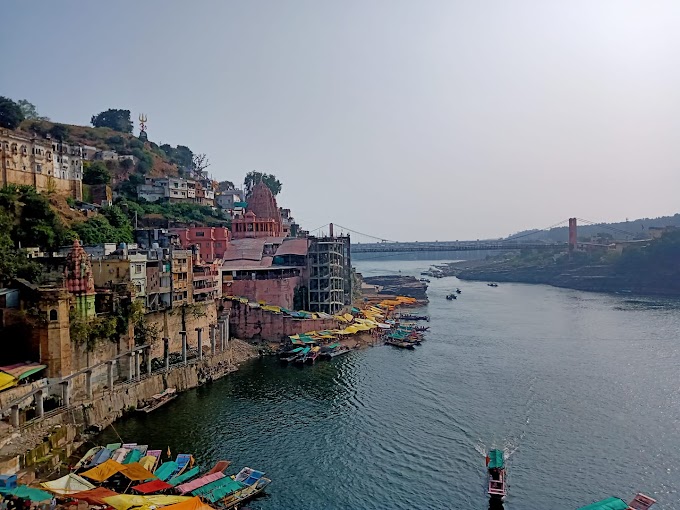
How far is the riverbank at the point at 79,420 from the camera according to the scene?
728 inches

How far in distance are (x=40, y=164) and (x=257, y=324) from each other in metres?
19.2

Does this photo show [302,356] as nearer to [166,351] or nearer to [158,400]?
[166,351]

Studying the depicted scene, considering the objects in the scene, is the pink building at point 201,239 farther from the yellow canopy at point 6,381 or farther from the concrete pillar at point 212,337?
the yellow canopy at point 6,381

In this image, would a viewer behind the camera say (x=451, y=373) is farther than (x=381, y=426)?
Yes

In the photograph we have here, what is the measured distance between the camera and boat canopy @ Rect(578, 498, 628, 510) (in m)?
17.0

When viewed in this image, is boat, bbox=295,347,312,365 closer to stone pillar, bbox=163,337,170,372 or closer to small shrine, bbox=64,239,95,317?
stone pillar, bbox=163,337,170,372

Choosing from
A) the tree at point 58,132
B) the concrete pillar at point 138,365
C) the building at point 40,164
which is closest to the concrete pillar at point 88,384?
the concrete pillar at point 138,365

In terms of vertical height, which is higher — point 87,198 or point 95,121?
point 95,121

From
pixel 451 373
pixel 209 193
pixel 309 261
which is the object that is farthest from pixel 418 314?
pixel 209 193

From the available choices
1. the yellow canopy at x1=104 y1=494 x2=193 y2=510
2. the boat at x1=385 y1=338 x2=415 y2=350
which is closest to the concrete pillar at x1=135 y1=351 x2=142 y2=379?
the yellow canopy at x1=104 y1=494 x2=193 y2=510

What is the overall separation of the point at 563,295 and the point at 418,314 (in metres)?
31.5

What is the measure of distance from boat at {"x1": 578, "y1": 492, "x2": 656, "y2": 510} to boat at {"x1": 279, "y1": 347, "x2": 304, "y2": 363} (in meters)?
22.1

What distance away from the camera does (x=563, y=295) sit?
80.2 metres

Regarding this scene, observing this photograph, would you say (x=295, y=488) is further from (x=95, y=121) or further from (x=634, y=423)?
(x=95, y=121)
